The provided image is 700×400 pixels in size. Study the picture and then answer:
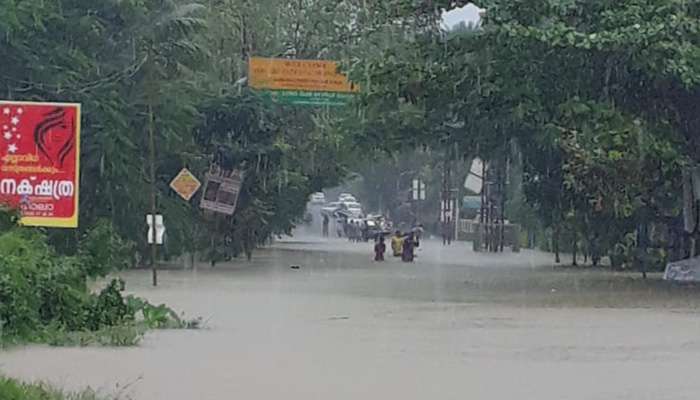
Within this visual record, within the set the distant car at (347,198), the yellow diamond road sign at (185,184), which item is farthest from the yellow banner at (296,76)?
the distant car at (347,198)

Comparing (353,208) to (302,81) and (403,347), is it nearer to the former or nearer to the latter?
(302,81)

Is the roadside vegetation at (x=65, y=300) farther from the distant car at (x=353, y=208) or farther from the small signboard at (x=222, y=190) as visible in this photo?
the distant car at (x=353, y=208)

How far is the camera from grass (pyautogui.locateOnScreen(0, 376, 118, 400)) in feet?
32.3

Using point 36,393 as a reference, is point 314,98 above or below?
above

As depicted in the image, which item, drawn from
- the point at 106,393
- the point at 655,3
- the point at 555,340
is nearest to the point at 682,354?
the point at 555,340

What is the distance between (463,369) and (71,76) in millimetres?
21405

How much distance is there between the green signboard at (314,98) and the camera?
35844 mm

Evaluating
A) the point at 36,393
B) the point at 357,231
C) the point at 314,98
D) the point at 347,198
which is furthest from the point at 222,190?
the point at 347,198

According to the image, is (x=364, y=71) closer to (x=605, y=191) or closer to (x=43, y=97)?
(x=605, y=191)

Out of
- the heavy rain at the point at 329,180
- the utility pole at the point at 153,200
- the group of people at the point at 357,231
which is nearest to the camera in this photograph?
the heavy rain at the point at 329,180

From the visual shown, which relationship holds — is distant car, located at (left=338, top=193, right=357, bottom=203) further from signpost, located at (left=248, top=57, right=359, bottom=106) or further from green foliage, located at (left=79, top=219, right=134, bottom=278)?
green foliage, located at (left=79, top=219, right=134, bottom=278)

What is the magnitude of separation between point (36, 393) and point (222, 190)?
32.3 meters

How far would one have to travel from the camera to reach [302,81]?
35906 mm

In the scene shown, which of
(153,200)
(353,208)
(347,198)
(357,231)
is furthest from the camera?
(347,198)
